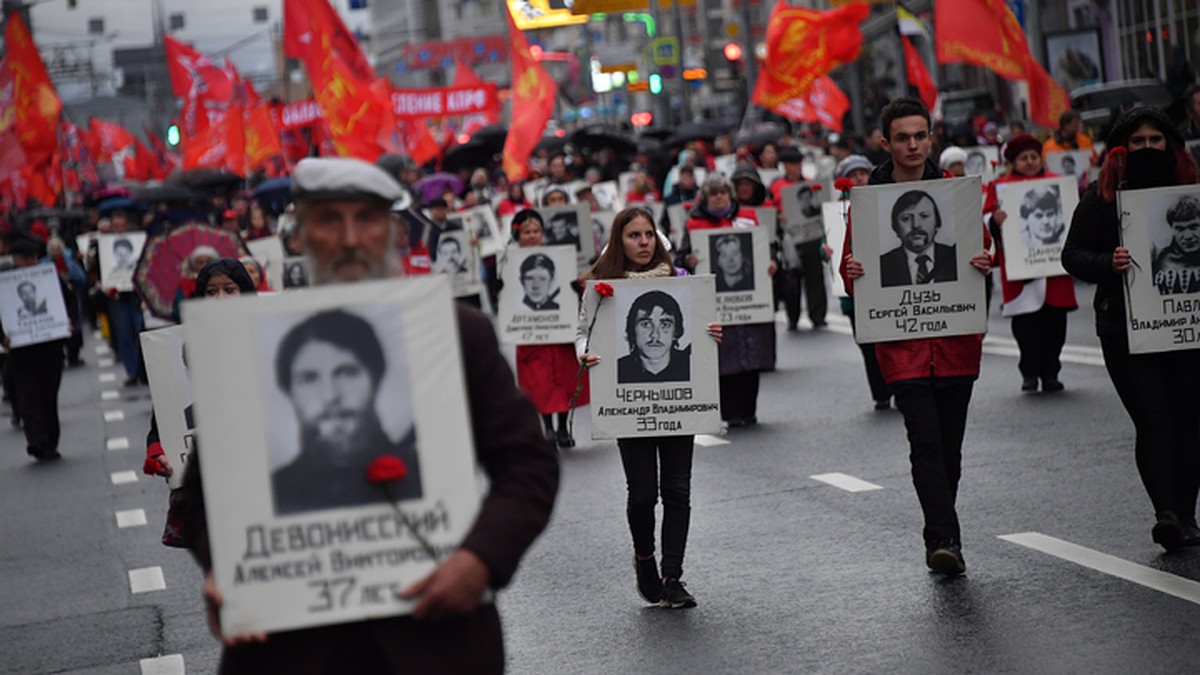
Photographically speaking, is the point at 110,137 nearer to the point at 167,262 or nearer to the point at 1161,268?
the point at 167,262

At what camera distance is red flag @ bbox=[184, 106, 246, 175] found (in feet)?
114

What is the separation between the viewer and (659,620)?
8172 millimetres

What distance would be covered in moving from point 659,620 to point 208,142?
28775 mm

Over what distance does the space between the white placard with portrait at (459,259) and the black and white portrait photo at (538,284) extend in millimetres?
6578

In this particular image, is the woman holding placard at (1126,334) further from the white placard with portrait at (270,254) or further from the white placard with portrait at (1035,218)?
the white placard with portrait at (270,254)

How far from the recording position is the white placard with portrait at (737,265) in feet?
50.5

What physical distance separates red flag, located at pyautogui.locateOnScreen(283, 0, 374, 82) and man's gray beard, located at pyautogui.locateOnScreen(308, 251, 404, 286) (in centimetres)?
2303

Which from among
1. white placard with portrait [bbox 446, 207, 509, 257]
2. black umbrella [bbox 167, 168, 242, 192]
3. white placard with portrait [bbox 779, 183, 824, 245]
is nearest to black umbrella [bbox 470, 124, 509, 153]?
Answer: black umbrella [bbox 167, 168, 242, 192]

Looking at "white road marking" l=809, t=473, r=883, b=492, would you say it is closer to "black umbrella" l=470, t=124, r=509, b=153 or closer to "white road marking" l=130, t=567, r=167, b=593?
"white road marking" l=130, t=567, r=167, b=593

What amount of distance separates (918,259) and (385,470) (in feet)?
18.0

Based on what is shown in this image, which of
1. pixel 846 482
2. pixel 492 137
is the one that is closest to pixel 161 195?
pixel 492 137

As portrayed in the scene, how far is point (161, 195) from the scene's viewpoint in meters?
40.2

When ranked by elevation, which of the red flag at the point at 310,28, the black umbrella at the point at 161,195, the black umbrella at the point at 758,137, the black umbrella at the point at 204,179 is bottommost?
the black umbrella at the point at 758,137

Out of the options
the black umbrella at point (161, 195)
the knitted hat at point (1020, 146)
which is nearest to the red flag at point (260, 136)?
the black umbrella at point (161, 195)
